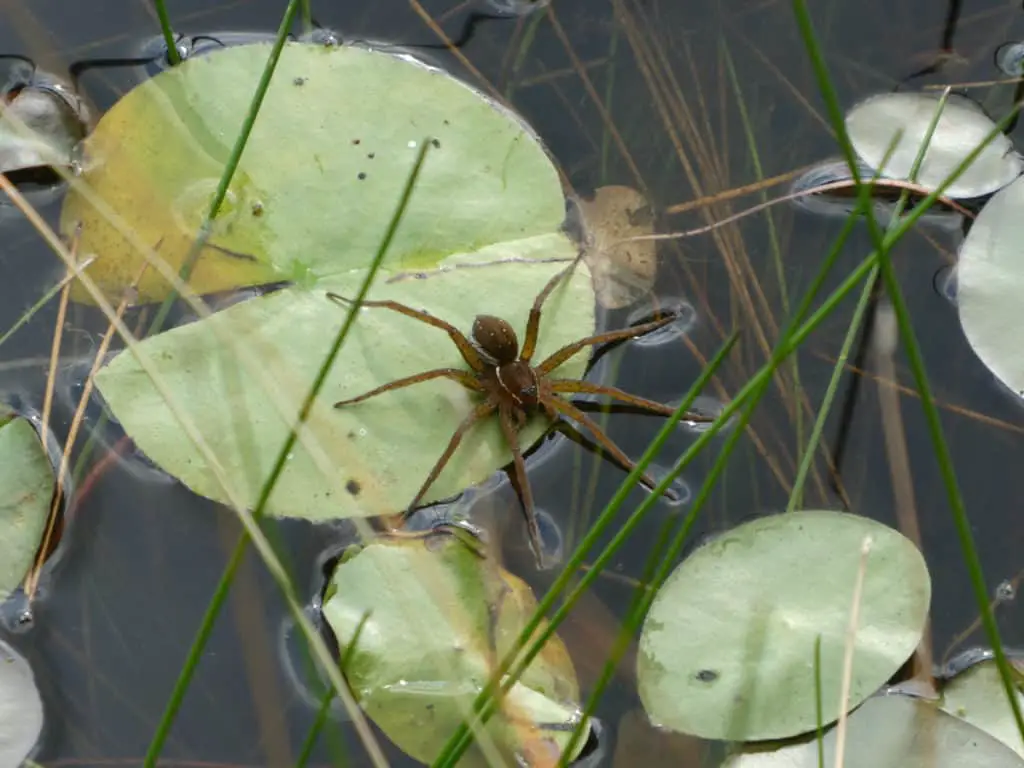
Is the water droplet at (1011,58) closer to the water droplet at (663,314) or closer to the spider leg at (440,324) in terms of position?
the water droplet at (663,314)

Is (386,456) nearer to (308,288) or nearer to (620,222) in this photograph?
(308,288)

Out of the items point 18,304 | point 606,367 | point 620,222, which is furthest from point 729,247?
point 18,304

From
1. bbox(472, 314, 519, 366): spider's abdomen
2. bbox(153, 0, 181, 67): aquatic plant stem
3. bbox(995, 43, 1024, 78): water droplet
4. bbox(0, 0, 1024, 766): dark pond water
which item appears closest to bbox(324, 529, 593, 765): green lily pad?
bbox(0, 0, 1024, 766): dark pond water

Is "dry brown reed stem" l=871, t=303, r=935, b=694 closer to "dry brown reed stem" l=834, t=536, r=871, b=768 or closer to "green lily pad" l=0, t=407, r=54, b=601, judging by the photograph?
"dry brown reed stem" l=834, t=536, r=871, b=768

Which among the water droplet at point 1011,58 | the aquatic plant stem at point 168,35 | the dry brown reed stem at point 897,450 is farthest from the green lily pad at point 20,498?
the water droplet at point 1011,58

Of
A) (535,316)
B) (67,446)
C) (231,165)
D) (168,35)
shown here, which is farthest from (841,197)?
(67,446)

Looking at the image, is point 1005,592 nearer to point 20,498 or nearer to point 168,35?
point 20,498
